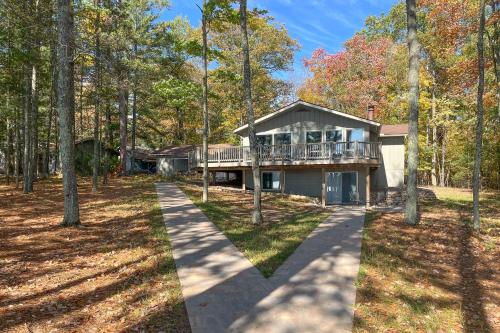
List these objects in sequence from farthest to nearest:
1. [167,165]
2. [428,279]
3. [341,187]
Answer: [167,165] → [341,187] → [428,279]

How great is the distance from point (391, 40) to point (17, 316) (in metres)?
46.5

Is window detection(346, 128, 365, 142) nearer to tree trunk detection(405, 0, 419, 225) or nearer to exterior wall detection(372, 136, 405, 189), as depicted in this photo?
exterior wall detection(372, 136, 405, 189)

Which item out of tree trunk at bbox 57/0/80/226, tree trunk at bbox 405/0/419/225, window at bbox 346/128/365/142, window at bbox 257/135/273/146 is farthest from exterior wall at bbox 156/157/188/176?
tree trunk at bbox 405/0/419/225

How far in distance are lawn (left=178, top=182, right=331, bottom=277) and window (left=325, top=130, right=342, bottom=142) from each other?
5.11 m

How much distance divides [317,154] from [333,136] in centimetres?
→ 215

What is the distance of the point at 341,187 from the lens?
2469cm

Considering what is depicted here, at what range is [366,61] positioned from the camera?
1674 inches

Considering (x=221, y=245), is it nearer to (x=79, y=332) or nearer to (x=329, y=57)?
(x=79, y=332)

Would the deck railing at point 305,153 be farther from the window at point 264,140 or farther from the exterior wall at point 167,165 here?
the exterior wall at point 167,165

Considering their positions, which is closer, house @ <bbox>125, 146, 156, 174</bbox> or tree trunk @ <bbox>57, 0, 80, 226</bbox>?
tree trunk @ <bbox>57, 0, 80, 226</bbox>

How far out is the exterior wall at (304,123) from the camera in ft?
78.7

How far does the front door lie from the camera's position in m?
24.5

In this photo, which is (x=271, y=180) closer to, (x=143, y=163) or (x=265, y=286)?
(x=265, y=286)

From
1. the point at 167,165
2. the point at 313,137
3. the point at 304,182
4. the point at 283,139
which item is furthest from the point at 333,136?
the point at 167,165
